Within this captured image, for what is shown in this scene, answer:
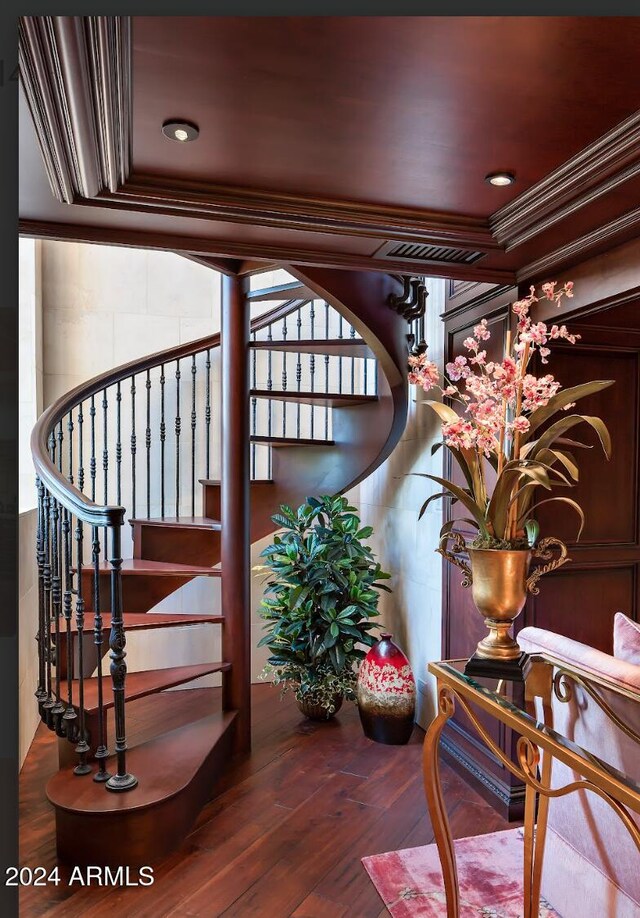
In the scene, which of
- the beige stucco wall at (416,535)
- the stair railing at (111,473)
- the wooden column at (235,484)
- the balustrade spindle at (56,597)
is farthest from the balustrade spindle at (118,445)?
the beige stucco wall at (416,535)

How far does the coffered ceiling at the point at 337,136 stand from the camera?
122 cm

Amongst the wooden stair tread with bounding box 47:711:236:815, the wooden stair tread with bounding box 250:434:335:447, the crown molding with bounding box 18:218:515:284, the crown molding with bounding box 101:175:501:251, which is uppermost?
the crown molding with bounding box 101:175:501:251

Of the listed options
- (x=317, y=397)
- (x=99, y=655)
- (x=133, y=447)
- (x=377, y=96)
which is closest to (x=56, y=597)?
(x=99, y=655)

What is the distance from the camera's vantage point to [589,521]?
2746 mm

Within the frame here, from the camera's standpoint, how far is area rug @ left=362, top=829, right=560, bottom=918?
1944 millimetres

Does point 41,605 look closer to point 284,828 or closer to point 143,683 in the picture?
point 143,683

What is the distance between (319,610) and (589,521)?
57.4 inches

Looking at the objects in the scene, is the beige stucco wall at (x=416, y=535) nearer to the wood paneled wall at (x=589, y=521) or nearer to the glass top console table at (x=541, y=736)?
the wood paneled wall at (x=589, y=521)

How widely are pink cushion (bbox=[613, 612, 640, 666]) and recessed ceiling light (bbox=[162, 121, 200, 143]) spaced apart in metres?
1.71

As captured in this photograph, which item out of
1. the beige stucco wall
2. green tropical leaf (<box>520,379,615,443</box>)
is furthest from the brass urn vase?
the beige stucco wall

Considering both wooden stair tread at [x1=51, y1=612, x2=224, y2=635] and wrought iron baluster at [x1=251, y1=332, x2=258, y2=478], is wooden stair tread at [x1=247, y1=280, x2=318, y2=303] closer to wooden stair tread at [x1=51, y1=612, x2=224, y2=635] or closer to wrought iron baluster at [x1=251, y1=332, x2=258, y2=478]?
wrought iron baluster at [x1=251, y1=332, x2=258, y2=478]

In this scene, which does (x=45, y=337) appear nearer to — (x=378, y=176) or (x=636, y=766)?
(x=378, y=176)

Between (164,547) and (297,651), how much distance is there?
2.99 ft

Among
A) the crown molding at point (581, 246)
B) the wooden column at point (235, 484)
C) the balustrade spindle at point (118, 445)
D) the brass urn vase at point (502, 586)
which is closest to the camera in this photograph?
the brass urn vase at point (502, 586)
